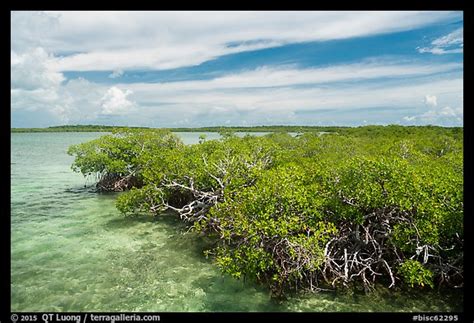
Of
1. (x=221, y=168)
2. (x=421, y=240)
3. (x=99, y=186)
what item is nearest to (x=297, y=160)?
(x=221, y=168)

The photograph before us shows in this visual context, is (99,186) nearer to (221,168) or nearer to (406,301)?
(221,168)

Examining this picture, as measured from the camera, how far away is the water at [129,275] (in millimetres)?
6344

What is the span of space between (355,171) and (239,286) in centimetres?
351

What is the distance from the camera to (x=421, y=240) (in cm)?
631

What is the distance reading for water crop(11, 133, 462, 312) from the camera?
6.34 metres

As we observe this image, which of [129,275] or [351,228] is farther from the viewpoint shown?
[129,275]

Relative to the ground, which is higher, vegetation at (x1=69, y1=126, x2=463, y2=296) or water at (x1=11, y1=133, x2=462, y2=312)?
vegetation at (x1=69, y1=126, x2=463, y2=296)

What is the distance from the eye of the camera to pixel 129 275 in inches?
302

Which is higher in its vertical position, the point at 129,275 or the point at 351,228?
the point at 351,228

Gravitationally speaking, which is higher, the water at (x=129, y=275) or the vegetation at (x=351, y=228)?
the vegetation at (x=351, y=228)
